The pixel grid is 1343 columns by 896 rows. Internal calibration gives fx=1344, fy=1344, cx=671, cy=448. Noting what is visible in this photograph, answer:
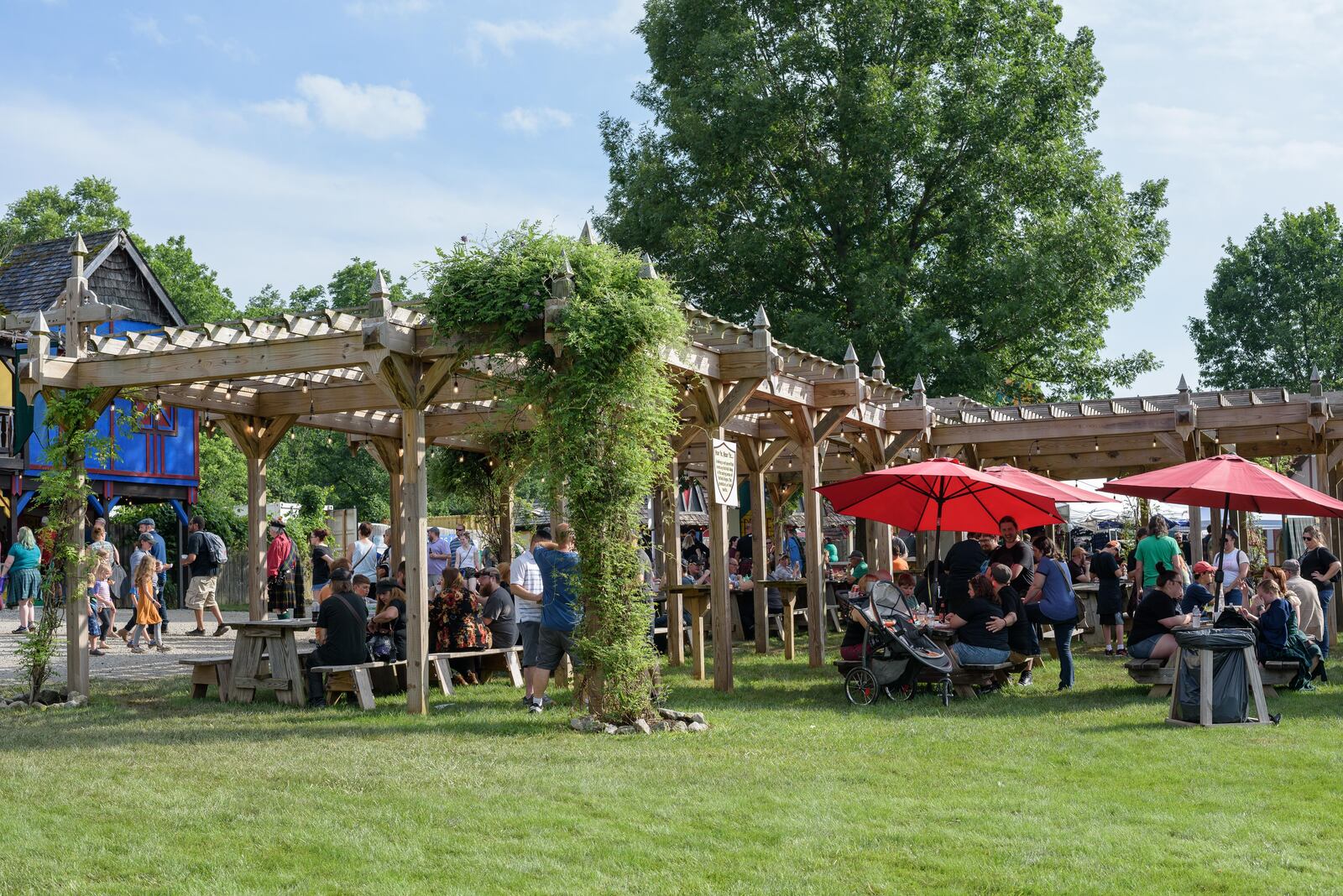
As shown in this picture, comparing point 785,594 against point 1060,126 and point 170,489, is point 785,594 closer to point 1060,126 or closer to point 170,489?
point 1060,126

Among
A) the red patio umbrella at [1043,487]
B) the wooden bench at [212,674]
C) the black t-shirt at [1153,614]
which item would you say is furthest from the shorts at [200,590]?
the black t-shirt at [1153,614]

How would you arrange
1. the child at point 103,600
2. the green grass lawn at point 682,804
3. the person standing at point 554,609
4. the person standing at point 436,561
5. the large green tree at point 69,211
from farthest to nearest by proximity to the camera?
the large green tree at point 69,211, the person standing at point 436,561, the child at point 103,600, the person standing at point 554,609, the green grass lawn at point 682,804

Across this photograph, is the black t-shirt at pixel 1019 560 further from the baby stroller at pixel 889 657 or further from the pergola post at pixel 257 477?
the pergola post at pixel 257 477

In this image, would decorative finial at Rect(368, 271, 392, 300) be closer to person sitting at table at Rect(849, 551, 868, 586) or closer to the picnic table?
the picnic table

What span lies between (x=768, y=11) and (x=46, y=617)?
19.4 meters

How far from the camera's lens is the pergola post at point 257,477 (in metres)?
14.5

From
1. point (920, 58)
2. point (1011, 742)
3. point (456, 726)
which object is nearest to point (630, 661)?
point (456, 726)

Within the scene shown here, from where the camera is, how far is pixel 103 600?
15.4 meters

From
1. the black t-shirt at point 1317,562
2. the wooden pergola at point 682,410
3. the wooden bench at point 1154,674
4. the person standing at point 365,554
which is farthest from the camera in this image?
the person standing at point 365,554

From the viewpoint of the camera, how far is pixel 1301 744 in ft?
27.3

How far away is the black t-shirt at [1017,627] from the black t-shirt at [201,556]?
1090 cm

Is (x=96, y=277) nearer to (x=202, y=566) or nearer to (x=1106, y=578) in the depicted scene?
(x=202, y=566)

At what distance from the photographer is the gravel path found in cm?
1320

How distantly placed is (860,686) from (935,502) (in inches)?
109
